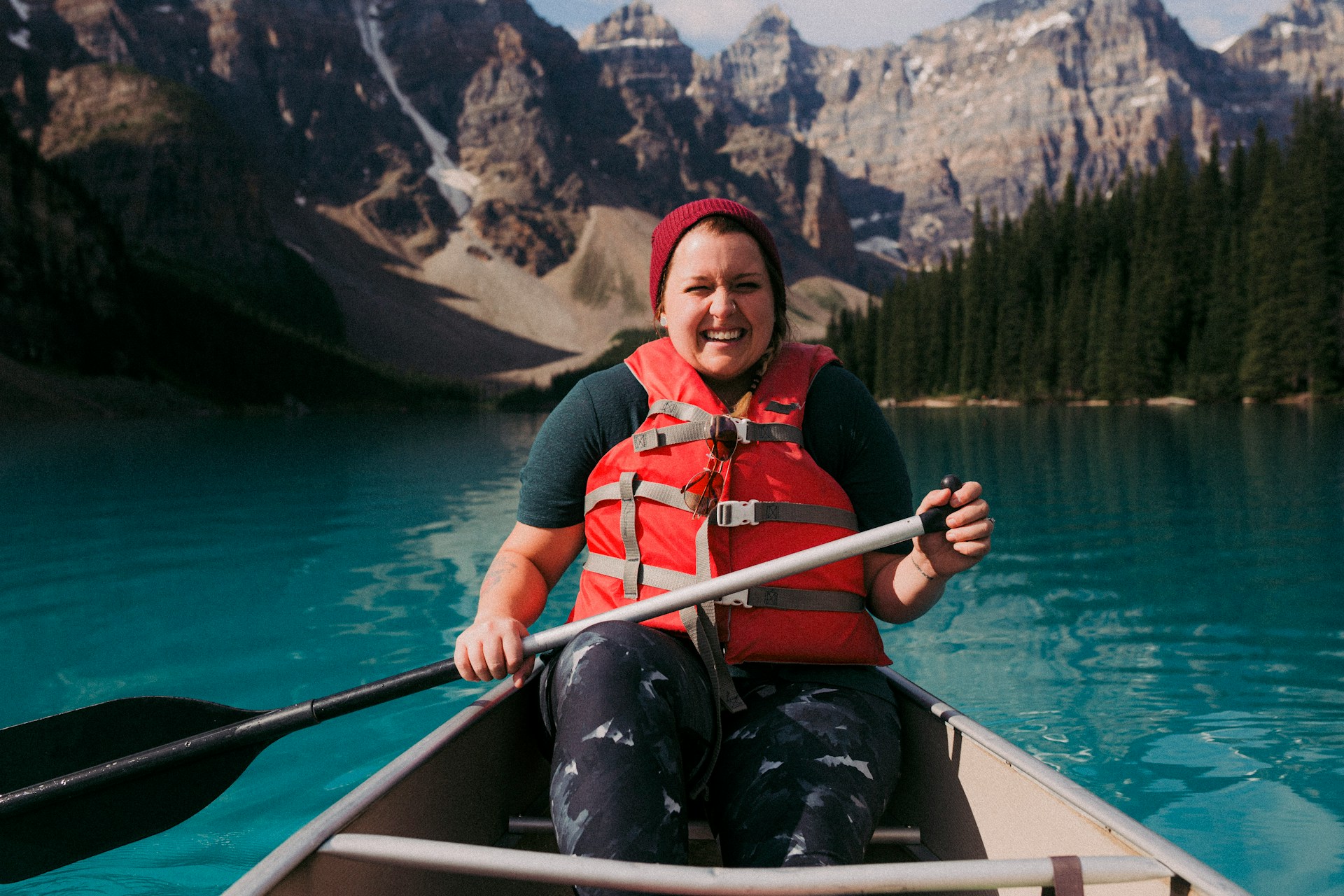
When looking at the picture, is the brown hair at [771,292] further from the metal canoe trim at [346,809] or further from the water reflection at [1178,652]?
the water reflection at [1178,652]

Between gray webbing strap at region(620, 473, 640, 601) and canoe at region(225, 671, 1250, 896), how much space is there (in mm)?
687

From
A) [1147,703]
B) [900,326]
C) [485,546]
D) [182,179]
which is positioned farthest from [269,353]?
[1147,703]

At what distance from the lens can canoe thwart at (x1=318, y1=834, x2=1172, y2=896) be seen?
205 centimetres

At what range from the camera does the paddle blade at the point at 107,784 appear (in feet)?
11.7

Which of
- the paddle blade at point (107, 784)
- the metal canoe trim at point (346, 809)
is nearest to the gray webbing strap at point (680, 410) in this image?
the metal canoe trim at point (346, 809)

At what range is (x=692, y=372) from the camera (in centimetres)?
325

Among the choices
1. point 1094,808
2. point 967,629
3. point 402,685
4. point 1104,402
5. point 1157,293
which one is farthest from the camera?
point 1104,402

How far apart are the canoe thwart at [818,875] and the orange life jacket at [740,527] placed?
92cm

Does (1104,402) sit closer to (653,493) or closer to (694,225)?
(694,225)

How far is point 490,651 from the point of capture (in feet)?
9.20

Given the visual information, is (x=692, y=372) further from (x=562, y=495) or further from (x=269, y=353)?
(x=269, y=353)

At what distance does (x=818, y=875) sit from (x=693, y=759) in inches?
27.1

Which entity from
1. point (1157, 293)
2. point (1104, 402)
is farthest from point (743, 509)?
point (1157, 293)

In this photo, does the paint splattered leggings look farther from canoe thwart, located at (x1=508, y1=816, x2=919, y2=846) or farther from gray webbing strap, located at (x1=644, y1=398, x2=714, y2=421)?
gray webbing strap, located at (x1=644, y1=398, x2=714, y2=421)
